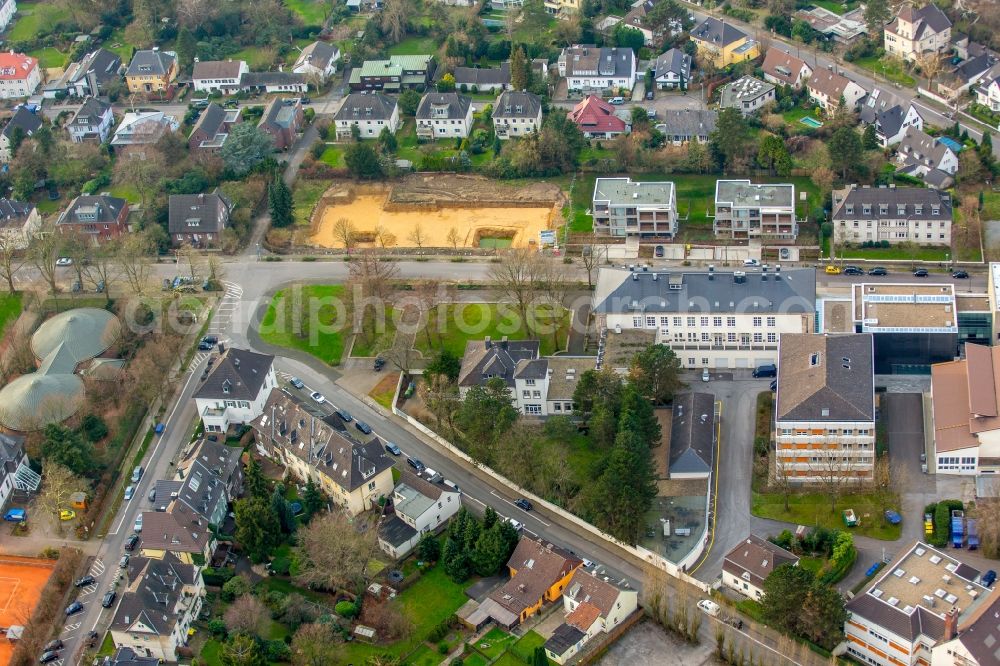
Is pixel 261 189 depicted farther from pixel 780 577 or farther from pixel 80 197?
pixel 780 577

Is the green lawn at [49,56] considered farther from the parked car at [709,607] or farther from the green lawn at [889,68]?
the parked car at [709,607]

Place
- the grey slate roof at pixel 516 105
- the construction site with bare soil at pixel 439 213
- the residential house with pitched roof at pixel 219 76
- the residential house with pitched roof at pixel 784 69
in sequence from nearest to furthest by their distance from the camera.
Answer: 1. the construction site with bare soil at pixel 439 213
2. the grey slate roof at pixel 516 105
3. the residential house with pitched roof at pixel 784 69
4. the residential house with pitched roof at pixel 219 76

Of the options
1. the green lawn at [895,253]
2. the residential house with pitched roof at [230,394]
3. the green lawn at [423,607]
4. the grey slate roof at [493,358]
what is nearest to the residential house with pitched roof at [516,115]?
the green lawn at [895,253]

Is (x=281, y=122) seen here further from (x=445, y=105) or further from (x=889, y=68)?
(x=889, y=68)

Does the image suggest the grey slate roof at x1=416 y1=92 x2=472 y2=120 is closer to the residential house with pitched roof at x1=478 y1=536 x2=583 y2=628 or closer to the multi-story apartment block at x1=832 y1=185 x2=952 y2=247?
the multi-story apartment block at x1=832 y1=185 x2=952 y2=247

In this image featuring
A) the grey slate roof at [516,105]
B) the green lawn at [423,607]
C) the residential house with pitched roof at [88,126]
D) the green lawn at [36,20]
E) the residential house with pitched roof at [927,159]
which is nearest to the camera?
the green lawn at [423,607]

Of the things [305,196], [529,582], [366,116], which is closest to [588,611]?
[529,582]
